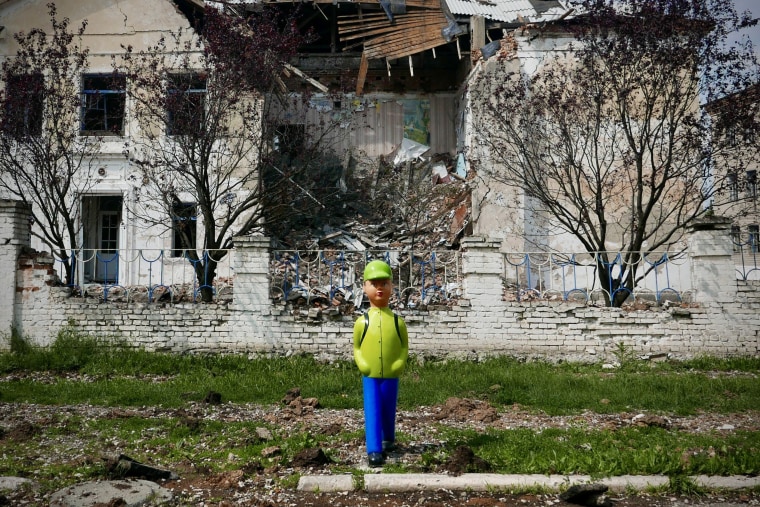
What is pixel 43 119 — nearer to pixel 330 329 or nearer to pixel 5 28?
pixel 5 28

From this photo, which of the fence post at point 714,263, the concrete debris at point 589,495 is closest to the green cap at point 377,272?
the concrete debris at point 589,495

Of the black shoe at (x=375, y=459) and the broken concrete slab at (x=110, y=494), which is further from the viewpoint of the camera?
the black shoe at (x=375, y=459)

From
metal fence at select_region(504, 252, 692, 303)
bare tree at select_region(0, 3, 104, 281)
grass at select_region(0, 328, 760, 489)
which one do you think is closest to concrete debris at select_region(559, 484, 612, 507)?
grass at select_region(0, 328, 760, 489)

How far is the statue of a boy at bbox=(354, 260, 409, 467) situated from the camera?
4758mm

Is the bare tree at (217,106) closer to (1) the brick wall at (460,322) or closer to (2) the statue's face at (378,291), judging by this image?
(1) the brick wall at (460,322)

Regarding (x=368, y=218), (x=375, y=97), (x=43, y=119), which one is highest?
(x=375, y=97)

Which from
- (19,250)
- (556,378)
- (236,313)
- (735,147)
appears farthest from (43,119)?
(735,147)

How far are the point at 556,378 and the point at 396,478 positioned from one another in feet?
13.8

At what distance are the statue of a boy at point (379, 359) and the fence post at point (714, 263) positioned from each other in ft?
21.3

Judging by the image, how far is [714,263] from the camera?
9.30 m

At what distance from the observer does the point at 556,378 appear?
7898 millimetres

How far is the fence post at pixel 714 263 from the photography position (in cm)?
923

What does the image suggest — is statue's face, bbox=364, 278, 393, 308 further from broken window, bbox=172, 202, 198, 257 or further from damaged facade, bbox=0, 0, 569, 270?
broken window, bbox=172, 202, 198, 257

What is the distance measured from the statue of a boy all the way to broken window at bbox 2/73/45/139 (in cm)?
942
